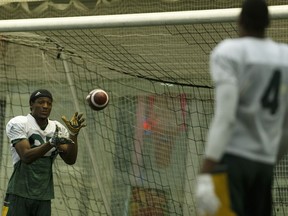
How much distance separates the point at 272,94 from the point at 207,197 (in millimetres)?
615

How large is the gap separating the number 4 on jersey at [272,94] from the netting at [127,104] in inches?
142

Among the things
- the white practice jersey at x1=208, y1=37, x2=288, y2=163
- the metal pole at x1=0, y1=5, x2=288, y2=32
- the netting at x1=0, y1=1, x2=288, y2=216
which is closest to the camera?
the white practice jersey at x1=208, y1=37, x2=288, y2=163

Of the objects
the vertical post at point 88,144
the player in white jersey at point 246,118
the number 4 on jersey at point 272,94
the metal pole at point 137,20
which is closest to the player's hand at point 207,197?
the player in white jersey at point 246,118

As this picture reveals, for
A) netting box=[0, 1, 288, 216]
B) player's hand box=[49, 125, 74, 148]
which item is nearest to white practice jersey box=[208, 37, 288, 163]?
player's hand box=[49, 125, 74, 148]

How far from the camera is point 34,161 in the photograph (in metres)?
7.47

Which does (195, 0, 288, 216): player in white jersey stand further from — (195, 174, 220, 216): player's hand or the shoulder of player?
the shoulder of player

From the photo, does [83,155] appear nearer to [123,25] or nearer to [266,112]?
[123,25]

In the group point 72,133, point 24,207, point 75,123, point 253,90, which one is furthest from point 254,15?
point 24,207

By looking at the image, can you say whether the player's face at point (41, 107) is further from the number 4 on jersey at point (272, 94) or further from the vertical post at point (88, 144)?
the number 4 on jersey at point (272, 94)

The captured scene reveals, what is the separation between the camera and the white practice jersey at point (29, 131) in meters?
7.58

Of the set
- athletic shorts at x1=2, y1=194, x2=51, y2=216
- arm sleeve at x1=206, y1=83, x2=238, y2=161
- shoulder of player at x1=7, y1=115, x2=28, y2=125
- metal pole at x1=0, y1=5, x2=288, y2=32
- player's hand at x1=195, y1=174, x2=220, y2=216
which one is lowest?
athletic shorts at x1=2, y1=194, x2=51, y2=216

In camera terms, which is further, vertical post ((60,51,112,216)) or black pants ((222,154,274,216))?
vertical post ((60,51,112,216))

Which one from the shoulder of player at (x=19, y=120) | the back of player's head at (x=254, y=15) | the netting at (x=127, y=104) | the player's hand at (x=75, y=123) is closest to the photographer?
the back of player's head at (x=254, y=15)

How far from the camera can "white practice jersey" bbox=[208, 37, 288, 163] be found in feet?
13.1
